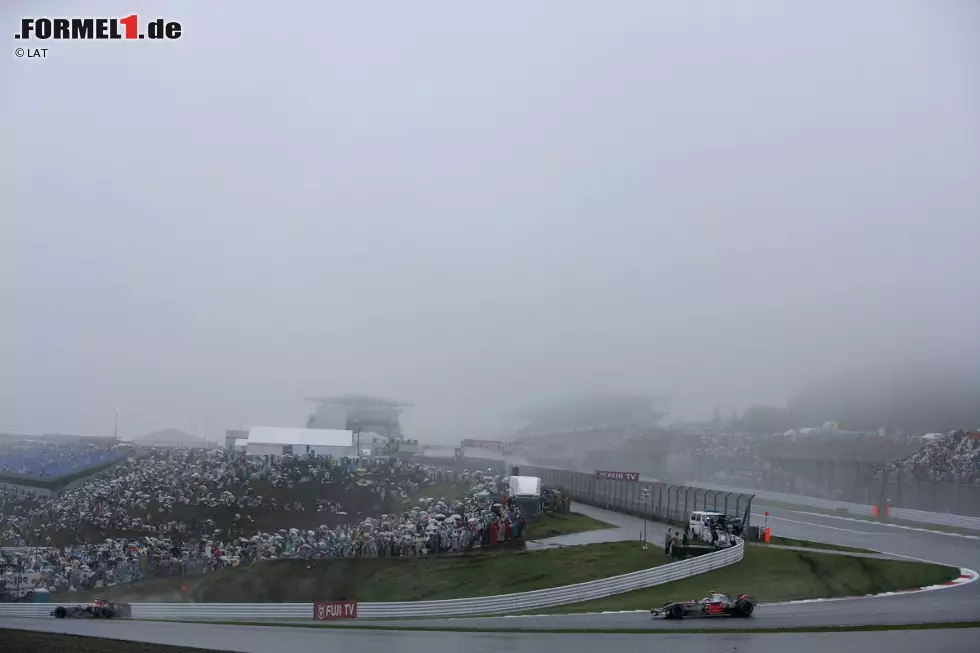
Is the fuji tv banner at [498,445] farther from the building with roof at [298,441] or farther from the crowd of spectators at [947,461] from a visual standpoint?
the crowd of spectators at [947,461]

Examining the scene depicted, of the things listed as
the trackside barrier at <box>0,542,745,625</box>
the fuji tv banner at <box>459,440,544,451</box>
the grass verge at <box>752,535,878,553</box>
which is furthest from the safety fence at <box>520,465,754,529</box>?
the fuji tv banner at <box>459,440,544,451</box>

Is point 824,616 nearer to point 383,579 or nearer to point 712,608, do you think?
point 712,608

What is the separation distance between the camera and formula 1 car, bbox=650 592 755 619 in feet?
70.9

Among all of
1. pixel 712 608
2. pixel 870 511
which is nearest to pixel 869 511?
pixel 870 511

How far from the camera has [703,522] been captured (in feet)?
109

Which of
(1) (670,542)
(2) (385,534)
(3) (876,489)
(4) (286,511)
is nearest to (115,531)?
(4) (286,511)

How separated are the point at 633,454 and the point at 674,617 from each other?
63107 mm

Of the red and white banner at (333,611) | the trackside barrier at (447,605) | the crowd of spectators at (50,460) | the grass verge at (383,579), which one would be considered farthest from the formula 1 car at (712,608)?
the crowd of spectators at (50,460)

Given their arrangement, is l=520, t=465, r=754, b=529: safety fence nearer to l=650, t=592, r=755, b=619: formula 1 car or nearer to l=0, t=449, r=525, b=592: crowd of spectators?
l=0, t=449, r=525, b=592: crowd of spectators

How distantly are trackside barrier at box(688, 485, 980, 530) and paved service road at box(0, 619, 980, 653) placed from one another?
28302 mm

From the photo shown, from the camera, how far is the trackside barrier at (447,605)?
25.5 m

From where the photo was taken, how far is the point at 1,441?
204ft

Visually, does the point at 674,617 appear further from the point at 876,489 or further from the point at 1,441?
the point at 1,441

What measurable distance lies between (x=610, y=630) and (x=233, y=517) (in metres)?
25.0
